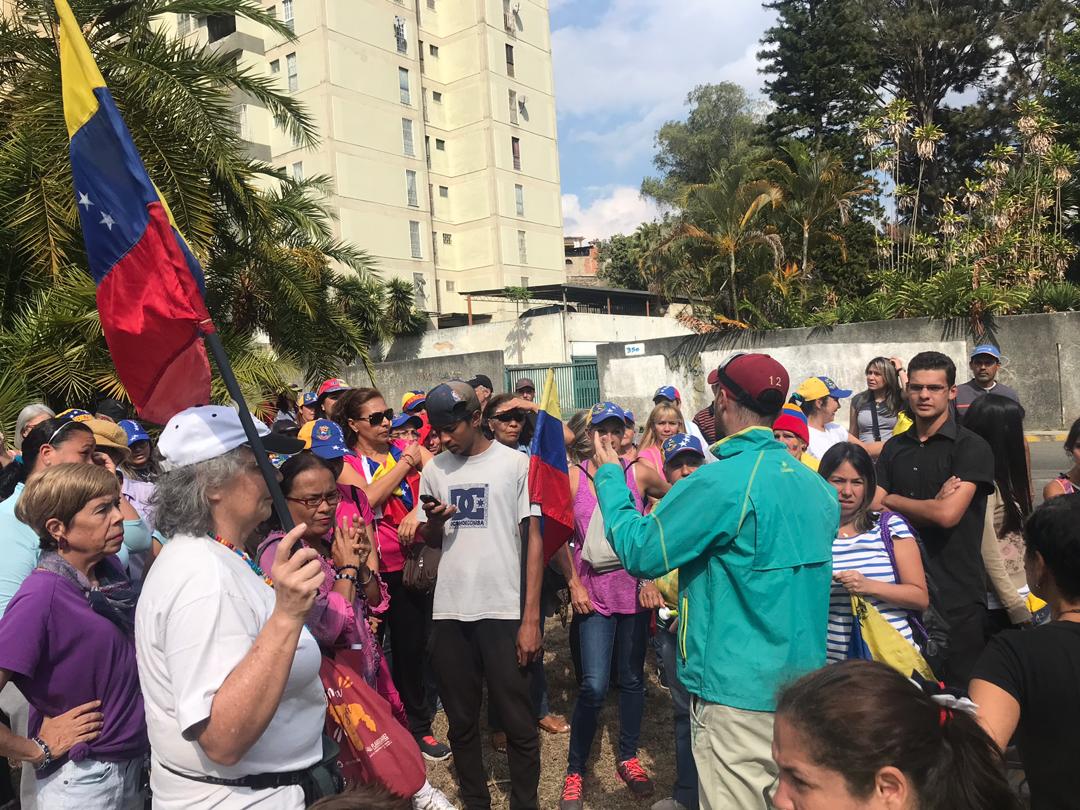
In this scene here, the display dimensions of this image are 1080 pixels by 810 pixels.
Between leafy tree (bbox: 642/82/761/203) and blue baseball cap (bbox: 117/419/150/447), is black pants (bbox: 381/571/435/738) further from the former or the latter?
leafy tree (bbox: 642/82/761/203)

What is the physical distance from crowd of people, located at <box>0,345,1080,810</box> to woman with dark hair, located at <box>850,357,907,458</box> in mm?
1753

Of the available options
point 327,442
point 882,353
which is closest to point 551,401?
point 327,442

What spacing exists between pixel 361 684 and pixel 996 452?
3.56m

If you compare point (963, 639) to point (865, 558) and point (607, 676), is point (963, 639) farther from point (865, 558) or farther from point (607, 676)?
point (607, 676)

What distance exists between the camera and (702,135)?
44.2 metres

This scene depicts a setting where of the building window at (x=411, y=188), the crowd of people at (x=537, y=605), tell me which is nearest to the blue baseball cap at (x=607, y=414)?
the crowd of people at (x=537, y=605)

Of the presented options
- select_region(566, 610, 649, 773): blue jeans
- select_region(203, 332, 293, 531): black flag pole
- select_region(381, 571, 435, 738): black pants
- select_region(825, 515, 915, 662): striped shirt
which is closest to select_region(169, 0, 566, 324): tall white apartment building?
select_region(381, 571, 435, 738): black pants

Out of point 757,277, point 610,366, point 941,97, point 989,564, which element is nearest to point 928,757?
point 989,564

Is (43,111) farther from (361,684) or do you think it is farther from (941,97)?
(941,97)

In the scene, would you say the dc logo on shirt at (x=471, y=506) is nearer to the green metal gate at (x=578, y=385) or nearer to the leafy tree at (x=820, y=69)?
the green metal gate at (x=578, y=385)

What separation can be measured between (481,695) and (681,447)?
1.65 metres

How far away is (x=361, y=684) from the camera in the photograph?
2756 millimetres

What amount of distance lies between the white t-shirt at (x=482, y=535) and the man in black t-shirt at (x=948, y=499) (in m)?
1.74

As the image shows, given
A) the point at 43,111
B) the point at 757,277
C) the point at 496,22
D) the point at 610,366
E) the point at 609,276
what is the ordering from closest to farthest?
the point at 43,111
the point at 610,366
the point at 757,277
the point at 496,22
the point at 609,276
